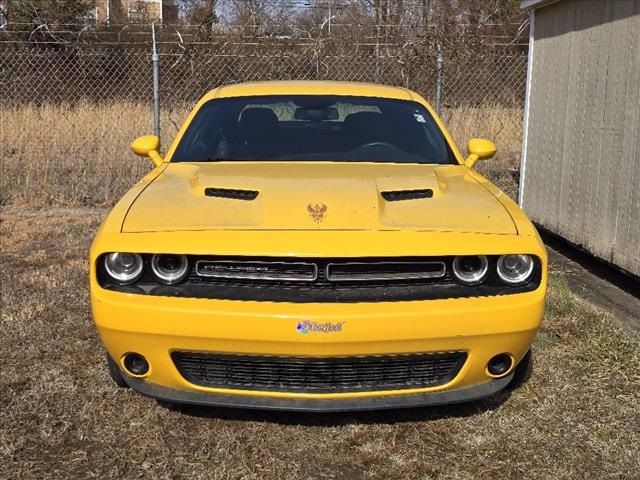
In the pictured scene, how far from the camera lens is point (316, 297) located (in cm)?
257

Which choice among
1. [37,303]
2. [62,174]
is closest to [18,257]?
[37,303]

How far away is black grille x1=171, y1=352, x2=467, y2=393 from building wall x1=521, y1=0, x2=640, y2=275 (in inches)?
112

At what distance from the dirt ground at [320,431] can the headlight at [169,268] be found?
752 mm

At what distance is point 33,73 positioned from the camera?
10.0m

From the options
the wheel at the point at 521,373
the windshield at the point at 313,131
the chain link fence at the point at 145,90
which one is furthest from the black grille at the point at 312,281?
the chain link fence at the point at 145,90

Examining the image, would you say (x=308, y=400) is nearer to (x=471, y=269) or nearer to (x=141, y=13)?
(x=471, y=269)

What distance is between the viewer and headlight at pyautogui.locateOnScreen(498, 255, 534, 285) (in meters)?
2.74

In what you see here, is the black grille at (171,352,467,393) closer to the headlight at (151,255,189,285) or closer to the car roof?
the headlight at (151,255,189,285)

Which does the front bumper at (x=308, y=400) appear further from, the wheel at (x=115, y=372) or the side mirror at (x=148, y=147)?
the side mirror at (x=148, y=147)

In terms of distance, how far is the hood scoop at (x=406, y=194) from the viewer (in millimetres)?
3042

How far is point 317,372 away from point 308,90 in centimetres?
226

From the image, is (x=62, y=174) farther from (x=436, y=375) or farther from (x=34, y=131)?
(x=436, y=375)

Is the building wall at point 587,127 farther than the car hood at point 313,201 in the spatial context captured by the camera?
Yes

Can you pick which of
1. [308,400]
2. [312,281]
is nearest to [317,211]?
[312,281]
